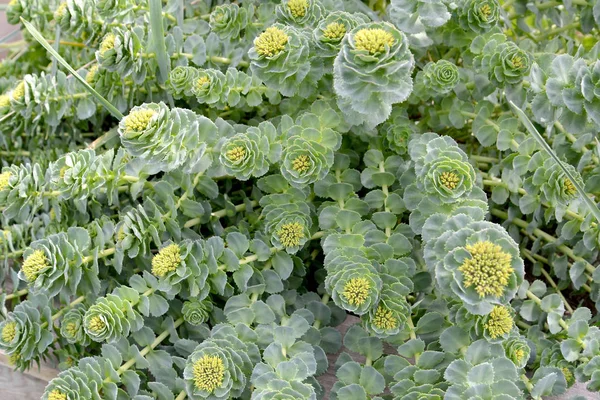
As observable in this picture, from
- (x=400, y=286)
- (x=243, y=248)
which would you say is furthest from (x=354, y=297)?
(x=243, y=248)

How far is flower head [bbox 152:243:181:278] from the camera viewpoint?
77 cm

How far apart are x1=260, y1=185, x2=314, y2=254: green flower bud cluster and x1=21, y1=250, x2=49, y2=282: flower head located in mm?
300

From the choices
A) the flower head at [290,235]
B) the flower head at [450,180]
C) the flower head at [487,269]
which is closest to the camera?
the flower head at [487,269]

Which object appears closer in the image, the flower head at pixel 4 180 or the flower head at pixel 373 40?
the flower head at pixel 373 40

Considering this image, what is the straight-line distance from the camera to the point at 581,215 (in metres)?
0.87

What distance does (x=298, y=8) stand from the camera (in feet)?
2.87

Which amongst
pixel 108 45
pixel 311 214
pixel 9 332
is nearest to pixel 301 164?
pixel 311 214

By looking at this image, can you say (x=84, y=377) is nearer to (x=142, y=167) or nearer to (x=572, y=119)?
(x=142, y=167)

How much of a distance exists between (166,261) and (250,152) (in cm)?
18

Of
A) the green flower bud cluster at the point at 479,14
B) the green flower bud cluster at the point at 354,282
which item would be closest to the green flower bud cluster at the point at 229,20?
the green flower bud cluster at the point at 479,14

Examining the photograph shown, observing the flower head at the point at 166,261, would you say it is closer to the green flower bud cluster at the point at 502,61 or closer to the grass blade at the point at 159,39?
Result: the grass blade at the point at 159,39

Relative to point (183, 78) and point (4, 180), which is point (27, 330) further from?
point (183, 78)

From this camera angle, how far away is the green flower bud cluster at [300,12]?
88cm

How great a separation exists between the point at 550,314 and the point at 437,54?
507 millimetres
